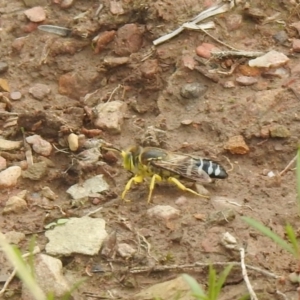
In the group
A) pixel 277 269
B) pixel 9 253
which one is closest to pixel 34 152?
pixel 277 269

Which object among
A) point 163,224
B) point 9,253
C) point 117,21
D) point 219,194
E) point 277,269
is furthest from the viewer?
point 117,21

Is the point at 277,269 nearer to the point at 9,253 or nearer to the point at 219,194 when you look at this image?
the point at 219,194

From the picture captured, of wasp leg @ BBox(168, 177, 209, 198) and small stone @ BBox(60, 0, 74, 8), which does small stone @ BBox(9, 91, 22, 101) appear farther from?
wasp leg @ BBox(168, 177, 209, 198)

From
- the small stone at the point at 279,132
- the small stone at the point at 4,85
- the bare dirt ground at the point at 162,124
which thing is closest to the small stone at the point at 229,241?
the bare dirt ground at the point at 162,124

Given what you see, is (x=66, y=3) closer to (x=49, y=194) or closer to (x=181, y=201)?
(x=49, y=194)

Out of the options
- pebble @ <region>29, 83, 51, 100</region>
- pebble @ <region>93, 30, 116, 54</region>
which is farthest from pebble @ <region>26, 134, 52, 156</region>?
pebble @ <region>93, 30, 116, 54</region>

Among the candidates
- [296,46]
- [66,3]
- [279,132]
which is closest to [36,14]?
[66,3]

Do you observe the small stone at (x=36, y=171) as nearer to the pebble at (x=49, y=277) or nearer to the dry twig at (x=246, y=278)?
the pebble at (x=49, y=277)
